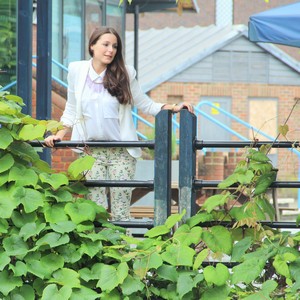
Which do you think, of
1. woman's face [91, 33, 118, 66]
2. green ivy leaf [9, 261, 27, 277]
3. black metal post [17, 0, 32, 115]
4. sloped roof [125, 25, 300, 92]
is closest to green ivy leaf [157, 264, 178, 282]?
green ivy leaf [9, 261, 27, 277]

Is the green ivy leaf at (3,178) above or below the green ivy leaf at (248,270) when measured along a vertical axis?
above

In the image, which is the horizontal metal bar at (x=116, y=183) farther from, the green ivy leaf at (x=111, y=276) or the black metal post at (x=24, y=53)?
the black metal post at (x=24, y=53)

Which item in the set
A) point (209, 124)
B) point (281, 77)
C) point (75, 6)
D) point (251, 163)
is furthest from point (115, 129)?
point (281, 77)

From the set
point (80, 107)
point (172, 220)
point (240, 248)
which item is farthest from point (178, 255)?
point (80, 107)

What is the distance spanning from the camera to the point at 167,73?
40.6 meters

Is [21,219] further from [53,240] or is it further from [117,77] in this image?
[117,77]

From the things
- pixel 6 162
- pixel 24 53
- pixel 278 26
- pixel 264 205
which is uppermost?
pixel 278 26

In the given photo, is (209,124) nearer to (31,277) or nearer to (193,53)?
(193,53)

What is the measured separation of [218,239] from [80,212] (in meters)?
0.78

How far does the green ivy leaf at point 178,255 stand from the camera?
599cm

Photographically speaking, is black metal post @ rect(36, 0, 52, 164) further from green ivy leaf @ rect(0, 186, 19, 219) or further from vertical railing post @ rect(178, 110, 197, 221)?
green ivy leaf @ rect(0, 186, 19, 219)

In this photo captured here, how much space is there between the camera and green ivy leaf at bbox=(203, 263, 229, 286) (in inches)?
231

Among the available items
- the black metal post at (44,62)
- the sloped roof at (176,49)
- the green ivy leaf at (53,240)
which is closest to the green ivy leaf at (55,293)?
the green ivy leaf at (53,240)

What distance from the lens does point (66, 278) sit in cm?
602
